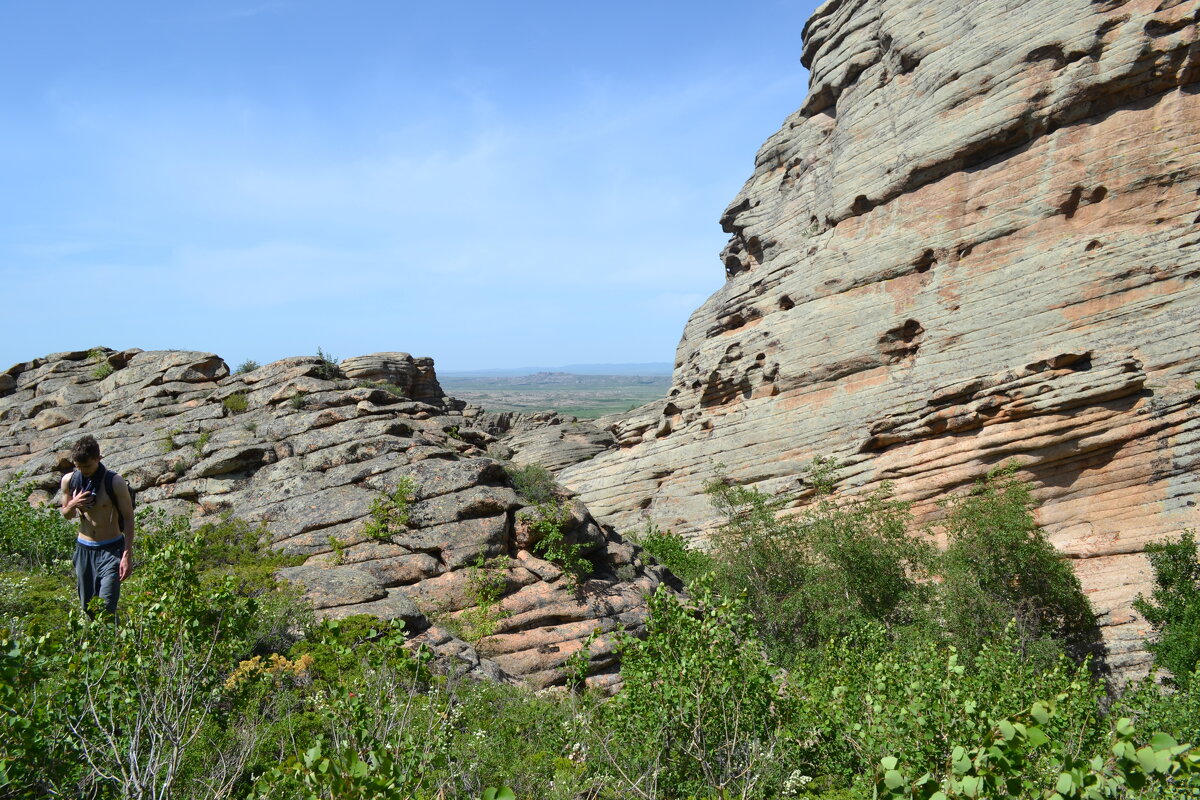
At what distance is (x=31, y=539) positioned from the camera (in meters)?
16.8

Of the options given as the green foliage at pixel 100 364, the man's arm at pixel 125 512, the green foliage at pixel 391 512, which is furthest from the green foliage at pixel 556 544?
the green foliage at pixel 100 364

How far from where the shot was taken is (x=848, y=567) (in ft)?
87.7

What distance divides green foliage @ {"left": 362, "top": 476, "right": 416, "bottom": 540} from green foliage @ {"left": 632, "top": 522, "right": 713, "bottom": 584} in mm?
14482

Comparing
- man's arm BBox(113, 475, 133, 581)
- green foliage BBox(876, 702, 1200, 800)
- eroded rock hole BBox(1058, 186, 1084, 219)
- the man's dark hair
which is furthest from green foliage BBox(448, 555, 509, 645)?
eroded rock hole BBox(1058, 186, 1084, 219)

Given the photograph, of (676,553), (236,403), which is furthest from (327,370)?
(676,553)

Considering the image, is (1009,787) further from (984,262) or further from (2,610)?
(984,262)

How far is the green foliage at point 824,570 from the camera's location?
2553 centimetres

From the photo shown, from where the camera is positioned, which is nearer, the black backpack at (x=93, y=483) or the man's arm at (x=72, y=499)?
the man's arm at (x=72, y=499)

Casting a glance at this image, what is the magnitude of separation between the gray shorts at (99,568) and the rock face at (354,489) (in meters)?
5.18

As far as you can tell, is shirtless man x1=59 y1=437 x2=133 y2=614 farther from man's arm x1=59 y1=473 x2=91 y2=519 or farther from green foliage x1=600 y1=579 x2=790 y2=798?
green foliage x1=600 y1=579 x2=790 y2=798

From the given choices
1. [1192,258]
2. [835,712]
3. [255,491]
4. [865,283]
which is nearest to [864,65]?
[865,283]

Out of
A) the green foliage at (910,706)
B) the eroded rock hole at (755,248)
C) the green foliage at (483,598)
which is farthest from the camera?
the eroded rock hole at (755,248)

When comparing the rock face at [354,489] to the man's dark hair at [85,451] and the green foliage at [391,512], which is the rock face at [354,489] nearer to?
the green foliage at [391,512]

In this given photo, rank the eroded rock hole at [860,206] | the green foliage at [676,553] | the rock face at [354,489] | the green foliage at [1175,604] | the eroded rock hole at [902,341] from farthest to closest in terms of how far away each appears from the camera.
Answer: the eroded rock hole at [860,206] < the eroded rock hole at [902,341] < the green foliage at [676,553] < the green foliage at [1175,604] < the rock face at [354,489]
